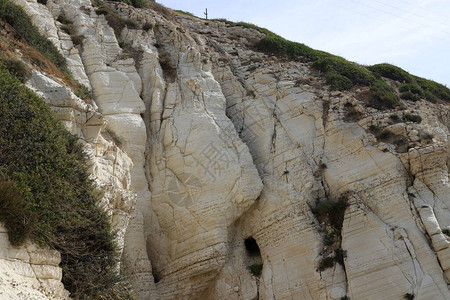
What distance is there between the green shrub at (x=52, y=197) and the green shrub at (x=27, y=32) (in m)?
4.88

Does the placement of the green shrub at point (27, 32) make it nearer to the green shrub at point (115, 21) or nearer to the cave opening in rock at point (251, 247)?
the green shrub at point (115, 21)

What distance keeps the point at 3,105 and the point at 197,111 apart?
895 cm

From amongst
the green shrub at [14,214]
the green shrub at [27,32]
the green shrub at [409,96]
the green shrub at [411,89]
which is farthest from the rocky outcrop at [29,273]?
the green shrub at [411,89]

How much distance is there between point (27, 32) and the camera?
1998cm

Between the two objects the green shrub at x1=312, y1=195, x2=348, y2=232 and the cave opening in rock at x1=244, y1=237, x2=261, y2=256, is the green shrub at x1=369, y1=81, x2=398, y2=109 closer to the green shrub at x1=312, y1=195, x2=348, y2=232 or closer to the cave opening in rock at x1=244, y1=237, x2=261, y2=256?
the green shrub at x1=312, y1=195, x2=348, y2=232

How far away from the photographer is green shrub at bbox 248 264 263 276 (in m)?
19.1

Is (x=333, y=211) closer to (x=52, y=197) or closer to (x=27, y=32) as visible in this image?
(x=52, y=197)

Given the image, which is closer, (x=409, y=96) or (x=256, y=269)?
(x=256, y=269)

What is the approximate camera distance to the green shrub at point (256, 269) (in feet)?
62.6

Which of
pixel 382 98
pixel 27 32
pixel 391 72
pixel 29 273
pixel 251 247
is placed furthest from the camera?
pixel 391 72

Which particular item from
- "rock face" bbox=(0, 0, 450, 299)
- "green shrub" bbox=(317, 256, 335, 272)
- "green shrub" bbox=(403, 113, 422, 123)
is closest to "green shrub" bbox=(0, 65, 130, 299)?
"rock face" bbox=(0, 0, 450, 299)

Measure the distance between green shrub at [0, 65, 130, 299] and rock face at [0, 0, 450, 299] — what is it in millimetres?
1193

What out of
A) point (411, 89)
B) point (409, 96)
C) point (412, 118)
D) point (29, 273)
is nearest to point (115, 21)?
point (412, 118)

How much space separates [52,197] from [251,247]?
31.0 ft
